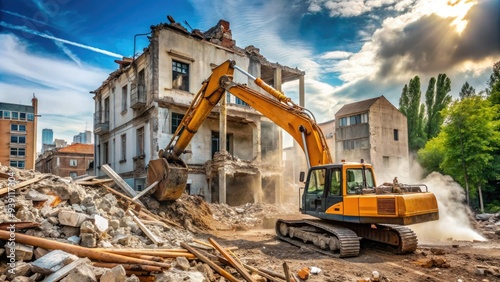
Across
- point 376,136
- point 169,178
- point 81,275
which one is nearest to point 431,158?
point 376,136

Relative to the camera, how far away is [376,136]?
33844 mm

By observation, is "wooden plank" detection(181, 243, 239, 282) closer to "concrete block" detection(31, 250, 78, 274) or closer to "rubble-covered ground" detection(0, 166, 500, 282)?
"rubble-covered ground" detection(0, 166, 500, 282)

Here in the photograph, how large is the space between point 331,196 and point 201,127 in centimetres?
1274

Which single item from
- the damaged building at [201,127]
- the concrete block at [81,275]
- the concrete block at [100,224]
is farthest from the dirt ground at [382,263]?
the damaged building at [201,127]

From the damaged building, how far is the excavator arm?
664 cm

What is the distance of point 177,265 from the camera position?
5695 millimetres

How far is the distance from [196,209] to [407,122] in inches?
1240

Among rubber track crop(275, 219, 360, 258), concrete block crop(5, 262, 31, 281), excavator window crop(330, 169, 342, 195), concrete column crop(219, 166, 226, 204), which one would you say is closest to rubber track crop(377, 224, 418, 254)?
rubber track crop(275, 219, 360, 258)

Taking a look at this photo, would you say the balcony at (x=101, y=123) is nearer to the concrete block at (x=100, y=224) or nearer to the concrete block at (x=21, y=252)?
the concrete block at (x=100, y=224)

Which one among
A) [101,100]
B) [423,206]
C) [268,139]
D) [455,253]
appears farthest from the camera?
[101,100]

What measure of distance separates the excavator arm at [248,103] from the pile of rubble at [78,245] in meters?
2.98

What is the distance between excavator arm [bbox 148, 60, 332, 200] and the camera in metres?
9.82

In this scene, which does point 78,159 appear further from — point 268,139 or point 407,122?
point 407,122

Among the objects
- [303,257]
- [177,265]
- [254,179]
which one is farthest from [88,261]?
[254,179]
